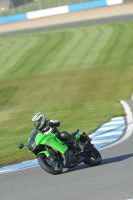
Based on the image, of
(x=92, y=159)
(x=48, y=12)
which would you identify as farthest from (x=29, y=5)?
(x=92, y=159)

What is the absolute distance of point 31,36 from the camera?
1882 inches

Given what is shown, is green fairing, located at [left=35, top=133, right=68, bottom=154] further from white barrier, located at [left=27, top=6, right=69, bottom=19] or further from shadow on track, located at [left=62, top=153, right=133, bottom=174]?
white barrier, located at [left=27, top=6, right=69, bottom=19]

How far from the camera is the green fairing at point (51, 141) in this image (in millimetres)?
10945

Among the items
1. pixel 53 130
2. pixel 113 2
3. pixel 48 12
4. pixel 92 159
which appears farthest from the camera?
pixel 48 12

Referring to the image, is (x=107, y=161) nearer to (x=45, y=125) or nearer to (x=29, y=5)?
(x=45, y=125)

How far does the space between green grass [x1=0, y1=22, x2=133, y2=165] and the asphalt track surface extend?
7.61ft

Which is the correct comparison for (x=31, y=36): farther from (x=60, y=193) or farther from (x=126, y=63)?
(x=60, y=193)

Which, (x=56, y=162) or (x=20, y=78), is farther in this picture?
(x=20, y=78)

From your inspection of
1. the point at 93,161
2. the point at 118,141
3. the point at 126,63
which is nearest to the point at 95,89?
the point at 126,63

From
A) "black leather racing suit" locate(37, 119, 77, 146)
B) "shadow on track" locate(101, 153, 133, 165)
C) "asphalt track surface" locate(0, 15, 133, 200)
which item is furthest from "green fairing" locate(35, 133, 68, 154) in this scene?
"shadow on track" locate(101, 153, 133, 165)

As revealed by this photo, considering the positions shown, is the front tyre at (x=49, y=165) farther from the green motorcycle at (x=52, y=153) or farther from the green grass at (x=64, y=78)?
the green grass at (x=64, y=78)

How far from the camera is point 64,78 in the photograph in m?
32.5

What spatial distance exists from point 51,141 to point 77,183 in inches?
49.5

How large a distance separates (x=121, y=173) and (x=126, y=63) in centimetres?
2375
